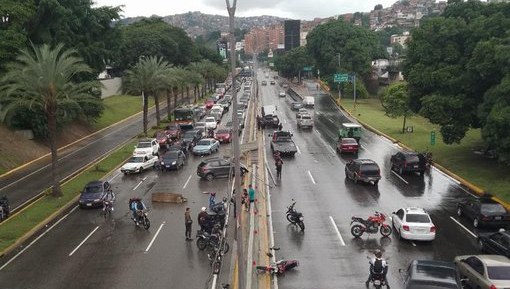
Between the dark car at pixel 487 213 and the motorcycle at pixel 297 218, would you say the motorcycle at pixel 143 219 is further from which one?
the dark car at pixel 487 213

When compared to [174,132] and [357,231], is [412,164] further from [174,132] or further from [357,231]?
[174,132]

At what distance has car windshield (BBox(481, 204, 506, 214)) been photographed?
2461cm

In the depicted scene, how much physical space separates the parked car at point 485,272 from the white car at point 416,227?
12.2 ft

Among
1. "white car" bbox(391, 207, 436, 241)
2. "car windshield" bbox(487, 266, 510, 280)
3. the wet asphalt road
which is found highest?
"car windshield" bbox(487, 266, 510, 280)

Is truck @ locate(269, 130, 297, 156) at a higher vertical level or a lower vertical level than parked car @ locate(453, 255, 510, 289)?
lower

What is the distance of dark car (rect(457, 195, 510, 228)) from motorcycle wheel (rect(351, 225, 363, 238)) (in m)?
5.91

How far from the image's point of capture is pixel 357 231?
76.4 feet

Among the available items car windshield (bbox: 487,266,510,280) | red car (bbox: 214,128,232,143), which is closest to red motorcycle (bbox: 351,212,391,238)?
car windshield (bbox: 487,266,510,280)

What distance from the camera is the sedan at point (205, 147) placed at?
4750 cm

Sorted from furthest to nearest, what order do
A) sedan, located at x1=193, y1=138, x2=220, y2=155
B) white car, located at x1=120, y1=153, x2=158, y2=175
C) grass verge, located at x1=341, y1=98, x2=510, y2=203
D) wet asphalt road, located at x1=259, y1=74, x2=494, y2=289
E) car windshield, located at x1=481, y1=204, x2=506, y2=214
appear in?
sedan, located at x1=193, y1=138, x2=220, y2=155 → white car, located at x1=120, y1=153, x2=158, y2=175 → grass verge, located at x1=341, y1=98, x2=510, y2=203 → car windshield, located at x1=481, y1=204, x2=506, y2=214 → wet asphalt road, located at x1=259, y1=74, x2=494, y2=289

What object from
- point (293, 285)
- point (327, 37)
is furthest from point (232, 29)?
point (327, 37)

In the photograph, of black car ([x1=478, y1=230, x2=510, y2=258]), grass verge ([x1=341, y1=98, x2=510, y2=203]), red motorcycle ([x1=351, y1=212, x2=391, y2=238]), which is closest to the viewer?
black car ([x1=478, y1=230, x2=510, y2=258])

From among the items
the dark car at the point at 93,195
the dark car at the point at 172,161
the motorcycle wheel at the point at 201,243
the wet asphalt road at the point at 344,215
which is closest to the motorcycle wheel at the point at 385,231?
the wet asphalt road at the point at 344,215

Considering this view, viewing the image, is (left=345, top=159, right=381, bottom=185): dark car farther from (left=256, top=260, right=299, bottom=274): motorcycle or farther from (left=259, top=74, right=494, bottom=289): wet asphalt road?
(left=256, top=260, right=299, bottom=274): motorcycle
